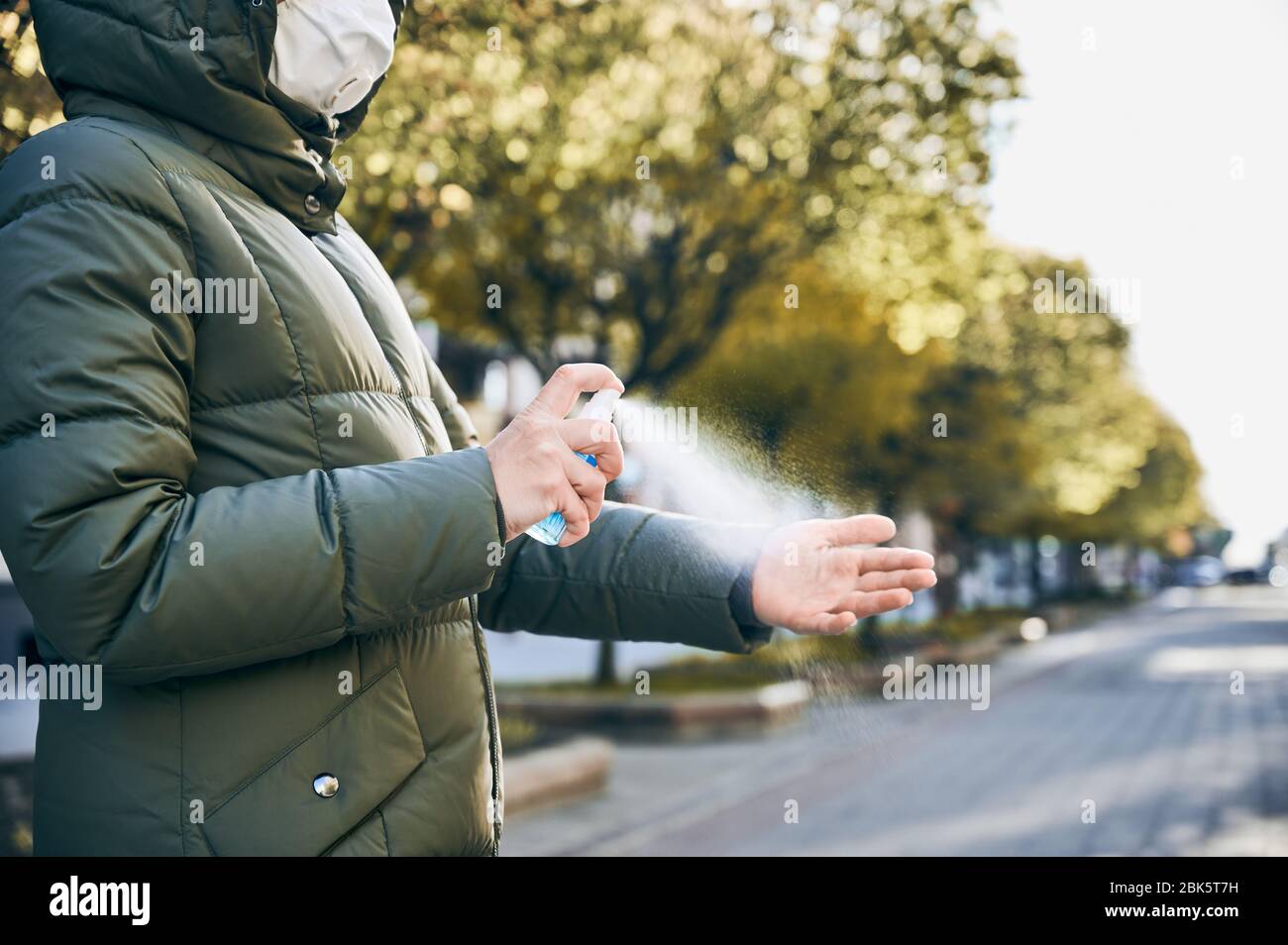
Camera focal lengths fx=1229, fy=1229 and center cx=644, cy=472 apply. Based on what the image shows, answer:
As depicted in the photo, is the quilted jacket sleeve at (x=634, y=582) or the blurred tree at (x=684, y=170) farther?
the blurred tree at (x=684, y=170)

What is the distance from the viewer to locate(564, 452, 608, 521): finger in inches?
53.1

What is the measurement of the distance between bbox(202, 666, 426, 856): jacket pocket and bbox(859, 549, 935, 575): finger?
0.60 meters

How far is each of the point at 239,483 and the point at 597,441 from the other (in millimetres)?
395

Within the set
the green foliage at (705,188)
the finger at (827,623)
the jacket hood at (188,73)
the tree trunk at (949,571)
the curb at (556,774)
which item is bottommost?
the tree trunk at (949,571)

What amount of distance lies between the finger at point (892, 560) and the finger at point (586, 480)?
1.29 feet

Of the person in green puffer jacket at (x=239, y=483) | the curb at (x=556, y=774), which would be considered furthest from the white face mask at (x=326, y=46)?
the curb at (x=556, y=774)

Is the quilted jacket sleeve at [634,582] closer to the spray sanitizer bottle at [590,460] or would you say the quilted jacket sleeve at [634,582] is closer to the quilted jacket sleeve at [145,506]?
the spray sanitizer bottle at [590,460]

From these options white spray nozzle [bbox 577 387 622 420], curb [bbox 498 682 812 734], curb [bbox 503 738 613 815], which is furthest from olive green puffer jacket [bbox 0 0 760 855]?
curb [bbox 498 682 812 734]

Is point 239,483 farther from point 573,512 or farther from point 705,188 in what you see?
point 705,188

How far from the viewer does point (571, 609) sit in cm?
182

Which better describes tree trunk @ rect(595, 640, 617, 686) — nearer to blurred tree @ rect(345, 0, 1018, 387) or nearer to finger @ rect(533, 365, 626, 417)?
A: blurred tree @ rect(345, 0, 1018, 387)

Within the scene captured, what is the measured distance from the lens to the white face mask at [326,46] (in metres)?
1.50
